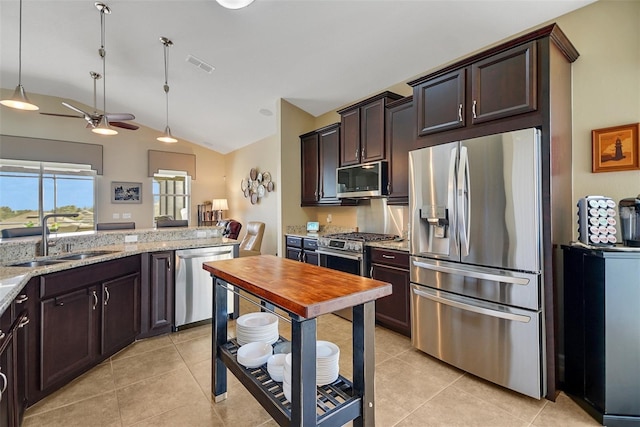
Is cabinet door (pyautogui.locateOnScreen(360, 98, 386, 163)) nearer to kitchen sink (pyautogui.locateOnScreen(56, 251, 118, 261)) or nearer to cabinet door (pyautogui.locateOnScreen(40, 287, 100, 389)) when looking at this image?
kitchen sink (pyautogui.locateOnScreen(56, 251, 118, 261))

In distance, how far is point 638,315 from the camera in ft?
5.73

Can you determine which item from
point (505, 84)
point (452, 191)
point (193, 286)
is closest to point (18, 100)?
Result: point (193, 286)

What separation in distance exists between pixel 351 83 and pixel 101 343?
3870mm

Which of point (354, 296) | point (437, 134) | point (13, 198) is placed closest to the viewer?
point (354, 296)

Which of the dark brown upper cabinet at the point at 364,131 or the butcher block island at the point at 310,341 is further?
the dark brown upper cabinet at the point at 364,131

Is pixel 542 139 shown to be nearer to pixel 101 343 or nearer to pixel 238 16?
pixel 238 16

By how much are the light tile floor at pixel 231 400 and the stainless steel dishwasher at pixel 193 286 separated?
545 mm

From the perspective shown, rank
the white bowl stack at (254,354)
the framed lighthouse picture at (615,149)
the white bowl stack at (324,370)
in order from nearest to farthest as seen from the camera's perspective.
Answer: the white bowl stack at (324,370), the white bowl stack at (254,354), the framed lighthouse picture at (615,149)

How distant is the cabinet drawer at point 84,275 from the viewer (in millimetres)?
2031

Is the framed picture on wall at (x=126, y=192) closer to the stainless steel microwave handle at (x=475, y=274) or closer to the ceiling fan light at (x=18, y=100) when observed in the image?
the ceiling fan light at (x=18, y=100)

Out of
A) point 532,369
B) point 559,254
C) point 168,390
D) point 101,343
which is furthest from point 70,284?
point 559,254

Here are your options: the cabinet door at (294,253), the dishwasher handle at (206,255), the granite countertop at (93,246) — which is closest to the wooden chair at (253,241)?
the cabinet door at (294,253)

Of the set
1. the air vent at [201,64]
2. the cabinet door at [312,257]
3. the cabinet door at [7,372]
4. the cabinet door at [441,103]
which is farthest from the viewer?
the cabinet door at [312,257]

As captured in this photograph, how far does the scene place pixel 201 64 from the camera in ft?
12.9
